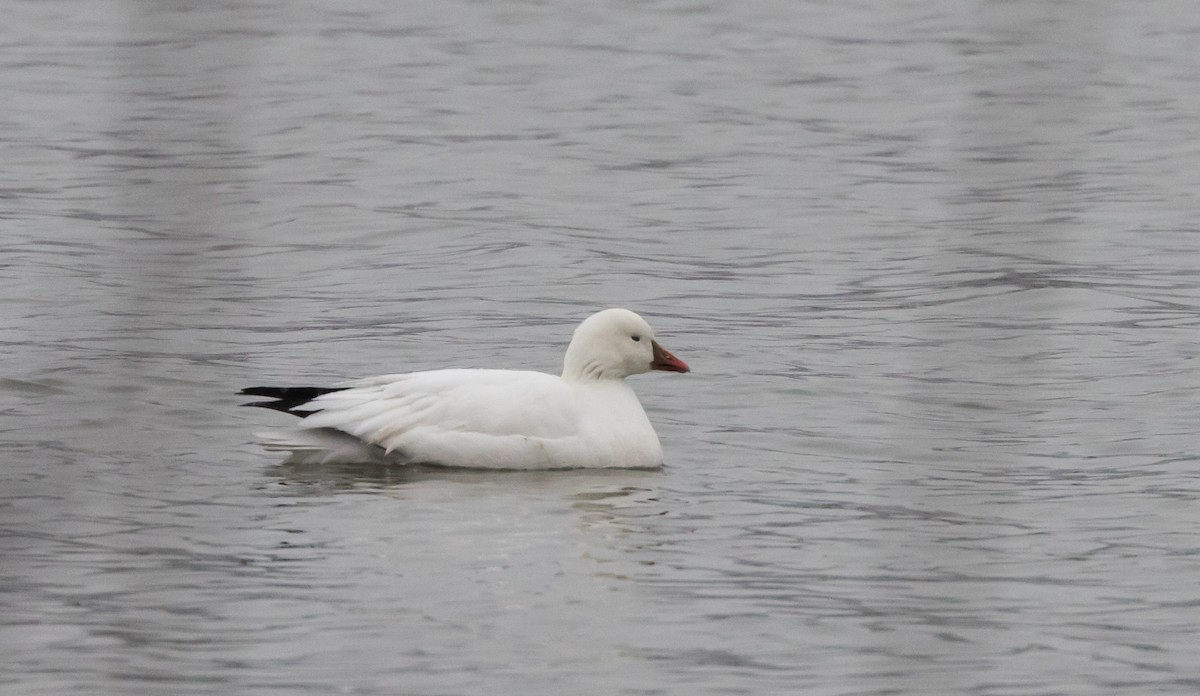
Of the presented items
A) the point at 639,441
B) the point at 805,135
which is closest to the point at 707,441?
the point at 639,441

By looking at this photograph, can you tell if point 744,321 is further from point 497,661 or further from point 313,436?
point 497,661

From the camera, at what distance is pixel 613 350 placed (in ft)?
34.1

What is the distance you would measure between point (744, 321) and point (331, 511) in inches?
219

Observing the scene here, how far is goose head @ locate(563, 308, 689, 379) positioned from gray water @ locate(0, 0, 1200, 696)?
0.54 m

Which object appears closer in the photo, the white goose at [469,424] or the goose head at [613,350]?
the white goose at [469,424]

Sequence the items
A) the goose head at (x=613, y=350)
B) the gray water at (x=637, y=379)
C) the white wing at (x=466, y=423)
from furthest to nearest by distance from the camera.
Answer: the goose head at (x=613, y=350), the white wing at (x=466, y=423), the gray water at (x=637, y=379)

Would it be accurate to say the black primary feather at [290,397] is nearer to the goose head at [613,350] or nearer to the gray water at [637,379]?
the gray water at [637,379]

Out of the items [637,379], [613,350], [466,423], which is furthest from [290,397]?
[637,379]

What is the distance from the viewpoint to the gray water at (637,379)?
19.8 feet

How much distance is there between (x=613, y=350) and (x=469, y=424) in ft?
3.06

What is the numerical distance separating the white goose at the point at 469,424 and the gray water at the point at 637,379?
5.5 inches

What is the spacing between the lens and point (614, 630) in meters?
7.21

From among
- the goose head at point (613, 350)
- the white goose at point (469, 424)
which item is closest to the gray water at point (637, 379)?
the white goose at point (469, 424)

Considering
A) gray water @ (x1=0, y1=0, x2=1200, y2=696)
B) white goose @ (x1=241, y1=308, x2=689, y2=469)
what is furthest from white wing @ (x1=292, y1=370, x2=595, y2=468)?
gray water @ (x1=0, y1=0, x2=1200, y2=696)
